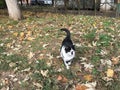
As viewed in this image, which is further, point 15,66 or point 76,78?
point 15,66

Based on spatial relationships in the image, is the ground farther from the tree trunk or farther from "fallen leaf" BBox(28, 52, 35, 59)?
the tree trunk

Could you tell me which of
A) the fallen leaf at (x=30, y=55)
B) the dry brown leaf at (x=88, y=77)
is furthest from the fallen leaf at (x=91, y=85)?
the fallen leaf at (x=30, y=55)

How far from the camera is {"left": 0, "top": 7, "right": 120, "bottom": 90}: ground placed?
17.4 feet

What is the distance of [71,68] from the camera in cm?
563

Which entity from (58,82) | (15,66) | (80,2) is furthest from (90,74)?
(80,2)

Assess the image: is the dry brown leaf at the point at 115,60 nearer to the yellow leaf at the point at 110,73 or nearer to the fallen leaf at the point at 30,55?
the yellow leaf at the point at 110,73

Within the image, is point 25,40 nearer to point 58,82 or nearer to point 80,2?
point 58,82

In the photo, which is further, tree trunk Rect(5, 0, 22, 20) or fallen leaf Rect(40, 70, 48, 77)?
tree trunk Rect(5, 0, 22, 20)

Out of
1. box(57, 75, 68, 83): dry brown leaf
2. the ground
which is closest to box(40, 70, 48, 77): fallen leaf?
the ground

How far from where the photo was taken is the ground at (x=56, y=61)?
17.4ft

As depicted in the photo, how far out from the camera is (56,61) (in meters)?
5.89

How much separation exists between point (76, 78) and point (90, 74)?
29 cm

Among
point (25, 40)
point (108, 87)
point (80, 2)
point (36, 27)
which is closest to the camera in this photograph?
point (108, 87)

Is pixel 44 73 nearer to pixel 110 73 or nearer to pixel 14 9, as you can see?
pixel 110 73
